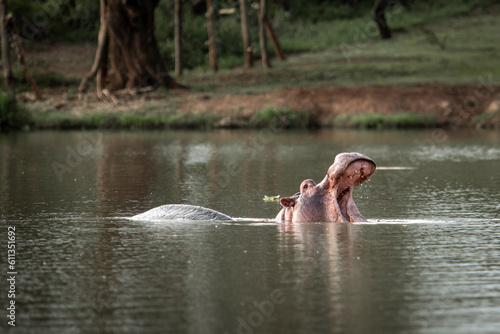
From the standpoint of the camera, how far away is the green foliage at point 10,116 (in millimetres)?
36969

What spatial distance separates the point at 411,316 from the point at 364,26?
46922mm

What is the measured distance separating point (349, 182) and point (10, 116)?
26.8 metres

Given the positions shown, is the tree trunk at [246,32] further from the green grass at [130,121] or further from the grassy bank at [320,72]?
the green grass at [130,121]

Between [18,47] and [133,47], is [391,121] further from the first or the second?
[18,47]

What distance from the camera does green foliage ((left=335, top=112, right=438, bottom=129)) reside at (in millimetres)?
36125

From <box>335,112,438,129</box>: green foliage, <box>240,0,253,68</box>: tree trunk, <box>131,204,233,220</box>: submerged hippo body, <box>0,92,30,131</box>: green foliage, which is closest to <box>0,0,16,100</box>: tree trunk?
<box>0,92,30,131</box>: green foliage

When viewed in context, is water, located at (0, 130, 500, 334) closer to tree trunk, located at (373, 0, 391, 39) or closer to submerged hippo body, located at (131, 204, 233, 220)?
submerged hippo body, located at (131, 204, 233, 220)

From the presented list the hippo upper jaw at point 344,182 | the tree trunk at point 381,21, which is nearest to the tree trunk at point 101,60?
the tree trunk at point 381,21

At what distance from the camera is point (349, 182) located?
12.2 metres

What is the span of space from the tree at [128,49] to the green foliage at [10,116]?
3041 millimetres

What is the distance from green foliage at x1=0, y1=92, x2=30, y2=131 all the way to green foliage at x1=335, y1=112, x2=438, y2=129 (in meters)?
12.0

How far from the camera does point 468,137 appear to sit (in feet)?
102

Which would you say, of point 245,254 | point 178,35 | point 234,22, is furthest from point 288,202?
point 234,22

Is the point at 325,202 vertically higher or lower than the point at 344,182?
Result: lower
